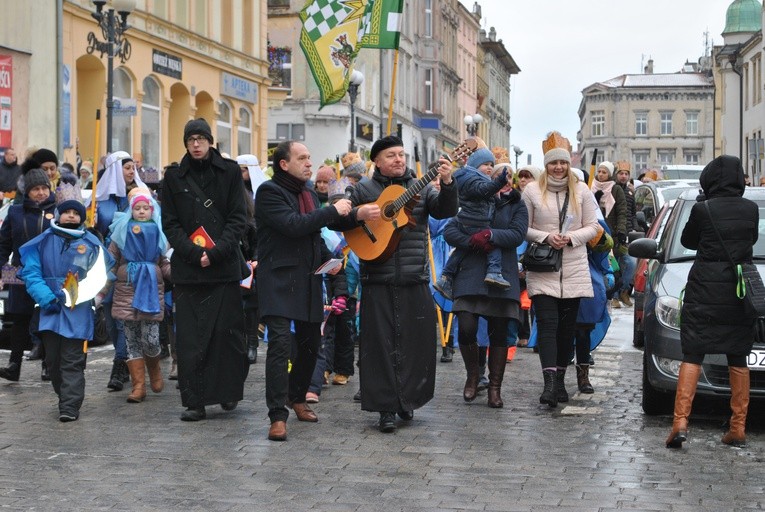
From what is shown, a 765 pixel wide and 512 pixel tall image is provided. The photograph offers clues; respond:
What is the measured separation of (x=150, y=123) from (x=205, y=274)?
2269 cm

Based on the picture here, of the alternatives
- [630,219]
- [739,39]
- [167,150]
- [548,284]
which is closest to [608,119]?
[739,39]

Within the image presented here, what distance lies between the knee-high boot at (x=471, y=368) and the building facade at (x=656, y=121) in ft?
447

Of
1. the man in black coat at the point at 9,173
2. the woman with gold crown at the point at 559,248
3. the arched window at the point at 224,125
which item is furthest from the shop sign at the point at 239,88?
the woman with gold crown at the point at 559,248

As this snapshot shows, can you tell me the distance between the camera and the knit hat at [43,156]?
40.6 feet

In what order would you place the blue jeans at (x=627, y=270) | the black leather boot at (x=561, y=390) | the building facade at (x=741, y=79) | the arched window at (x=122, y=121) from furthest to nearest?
the building facade at (x=741, y=79), the arched window at (x=122, y=121), the blue jeans at (x=627, y=270), the black leather boot at (x=561, y=390)

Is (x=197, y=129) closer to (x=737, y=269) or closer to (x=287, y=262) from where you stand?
(x=287, y=262)

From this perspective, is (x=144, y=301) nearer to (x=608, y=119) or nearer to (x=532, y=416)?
(x=532, y=416)

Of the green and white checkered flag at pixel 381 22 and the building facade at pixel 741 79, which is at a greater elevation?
the building facade at pixel 741 79

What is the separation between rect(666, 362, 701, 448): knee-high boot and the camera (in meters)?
8.33

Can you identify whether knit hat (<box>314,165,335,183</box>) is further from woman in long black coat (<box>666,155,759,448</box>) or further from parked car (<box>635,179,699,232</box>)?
parked car (<box>635,179,699,232</box>)

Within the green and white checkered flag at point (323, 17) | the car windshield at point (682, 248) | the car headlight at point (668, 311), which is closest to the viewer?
the car headlight at point (668, 311)

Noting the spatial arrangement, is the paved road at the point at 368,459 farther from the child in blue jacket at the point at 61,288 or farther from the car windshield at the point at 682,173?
the car windshield at the point at 682,173

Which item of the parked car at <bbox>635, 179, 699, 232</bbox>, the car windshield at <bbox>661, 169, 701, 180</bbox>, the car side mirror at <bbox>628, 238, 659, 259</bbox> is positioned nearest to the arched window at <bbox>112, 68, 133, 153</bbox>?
the parked car at <bbox>635, 179, 699, 232</bbox>

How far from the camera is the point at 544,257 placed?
1023cm
